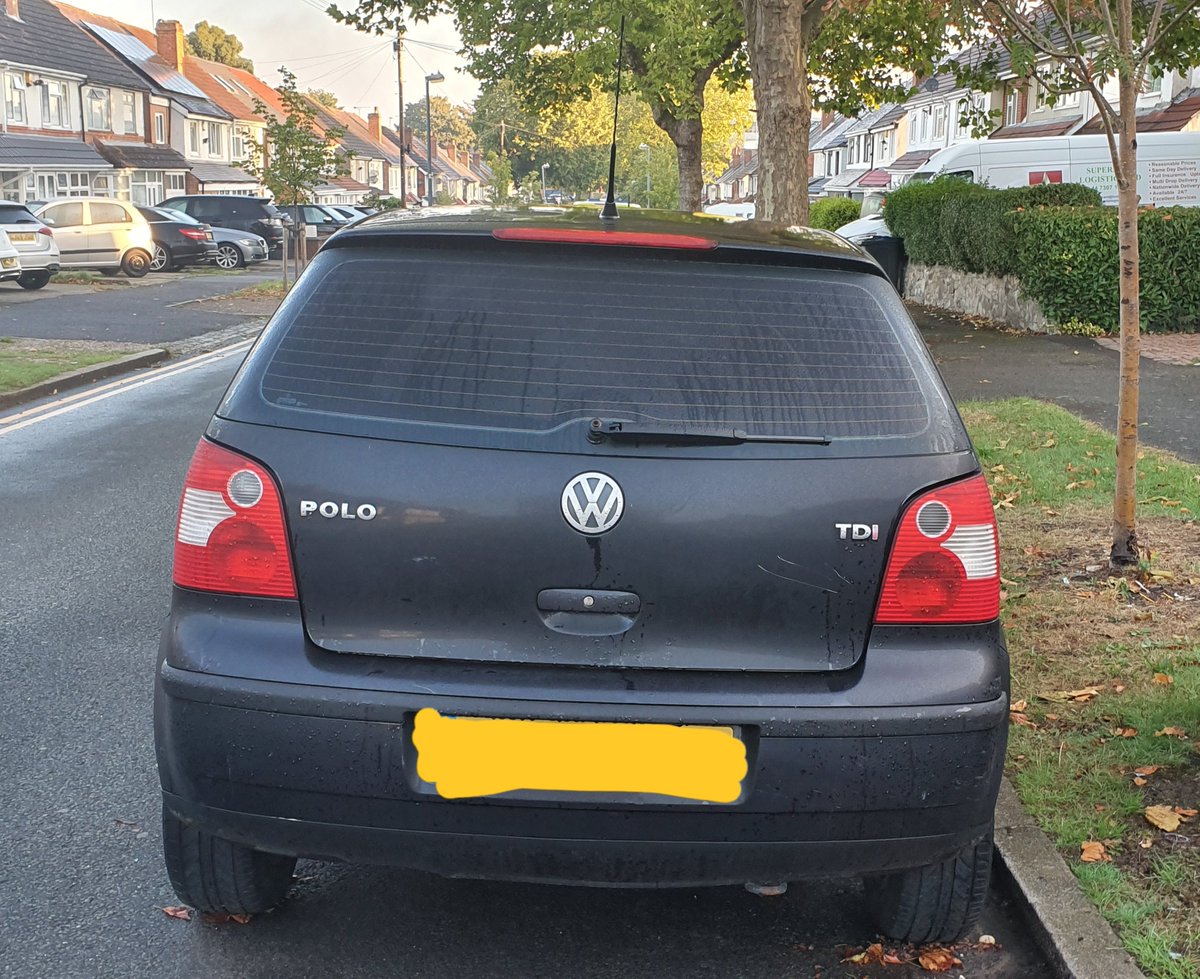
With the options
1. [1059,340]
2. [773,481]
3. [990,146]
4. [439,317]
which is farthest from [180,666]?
[990,146]

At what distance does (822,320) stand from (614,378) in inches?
18.7

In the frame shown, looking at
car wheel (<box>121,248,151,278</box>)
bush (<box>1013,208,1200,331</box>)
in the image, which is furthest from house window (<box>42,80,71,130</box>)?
bush (<box>1013,208,1200,331</box>)

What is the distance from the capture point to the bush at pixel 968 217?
18.2 metres

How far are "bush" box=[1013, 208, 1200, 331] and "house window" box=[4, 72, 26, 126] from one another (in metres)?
43.7

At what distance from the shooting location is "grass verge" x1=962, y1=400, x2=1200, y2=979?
138 inches

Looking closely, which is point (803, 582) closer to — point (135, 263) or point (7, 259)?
point (7, 259)

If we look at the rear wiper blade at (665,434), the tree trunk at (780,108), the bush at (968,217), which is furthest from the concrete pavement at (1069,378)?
the rear wiper blade at (665,434)

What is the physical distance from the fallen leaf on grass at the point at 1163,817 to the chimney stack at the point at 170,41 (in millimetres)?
74442

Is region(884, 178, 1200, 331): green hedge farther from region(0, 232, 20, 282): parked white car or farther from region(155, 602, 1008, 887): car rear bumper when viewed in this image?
region(0, 232, 20, 282): parked white car

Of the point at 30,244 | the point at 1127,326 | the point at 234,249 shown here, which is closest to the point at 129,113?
the point at 234,249

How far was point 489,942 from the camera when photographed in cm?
336

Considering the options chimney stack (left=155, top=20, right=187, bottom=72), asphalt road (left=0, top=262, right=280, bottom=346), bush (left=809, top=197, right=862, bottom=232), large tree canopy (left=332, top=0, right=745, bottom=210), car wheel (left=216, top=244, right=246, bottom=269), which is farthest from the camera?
chimney stack (left=155, top=20, right=187, bottom=72)

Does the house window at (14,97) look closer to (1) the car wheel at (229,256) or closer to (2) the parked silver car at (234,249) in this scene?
(2) the parked silver car at (234,249)

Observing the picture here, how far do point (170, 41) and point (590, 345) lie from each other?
7538 cm
